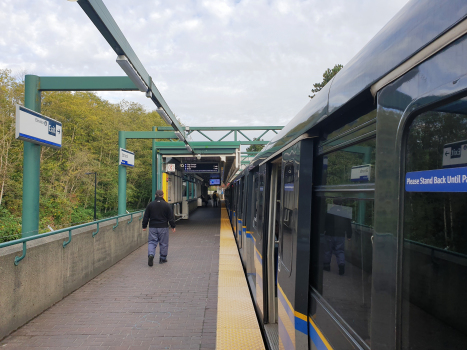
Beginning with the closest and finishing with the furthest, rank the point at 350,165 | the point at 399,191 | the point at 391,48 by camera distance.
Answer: the point at 399,191, the point at 391,48, the point at 350,165

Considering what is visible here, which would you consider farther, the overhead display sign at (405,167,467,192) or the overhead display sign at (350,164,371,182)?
the overhead display sign at (350,164,371,182)

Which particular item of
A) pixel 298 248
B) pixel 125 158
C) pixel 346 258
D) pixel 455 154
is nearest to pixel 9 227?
pixel 125 158

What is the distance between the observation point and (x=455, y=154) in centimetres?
114

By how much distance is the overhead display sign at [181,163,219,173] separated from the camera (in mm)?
20250

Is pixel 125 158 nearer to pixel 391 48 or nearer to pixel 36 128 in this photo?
pixel 36 128

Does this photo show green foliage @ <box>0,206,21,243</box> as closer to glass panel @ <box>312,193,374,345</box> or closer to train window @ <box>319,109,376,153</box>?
glass panel @ <box>312,193,374,345</box>

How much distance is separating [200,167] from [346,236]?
19.3 meters

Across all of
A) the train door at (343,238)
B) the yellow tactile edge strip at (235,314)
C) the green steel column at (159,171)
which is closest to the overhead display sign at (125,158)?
the green steel column at (159,171)

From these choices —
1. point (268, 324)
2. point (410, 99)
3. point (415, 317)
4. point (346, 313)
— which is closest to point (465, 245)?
point (415, 317)

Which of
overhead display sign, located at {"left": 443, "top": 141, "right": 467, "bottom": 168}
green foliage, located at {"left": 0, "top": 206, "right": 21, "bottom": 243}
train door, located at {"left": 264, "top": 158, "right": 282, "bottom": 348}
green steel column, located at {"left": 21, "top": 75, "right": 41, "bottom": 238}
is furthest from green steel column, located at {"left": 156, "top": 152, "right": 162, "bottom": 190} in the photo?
overhead display sign, located at {"left": 443, "top": 141, "right": 467, "bottom": 168}

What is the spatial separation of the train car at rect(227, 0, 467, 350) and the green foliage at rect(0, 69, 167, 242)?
13.6 meters

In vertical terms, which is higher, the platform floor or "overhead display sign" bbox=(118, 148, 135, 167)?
"overhead display sign" bbox=(118, 148, 135, 167)

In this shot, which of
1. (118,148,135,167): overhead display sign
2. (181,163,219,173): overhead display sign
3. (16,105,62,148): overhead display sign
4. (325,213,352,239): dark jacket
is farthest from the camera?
(181,163,219,173): overhead display sign

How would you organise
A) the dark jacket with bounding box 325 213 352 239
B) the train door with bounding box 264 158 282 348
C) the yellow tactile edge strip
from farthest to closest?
the train door with bounding box 264 158 282 348 < the yellow tactile edge strip < the dark jacket with bounding box 325 213 352 239
